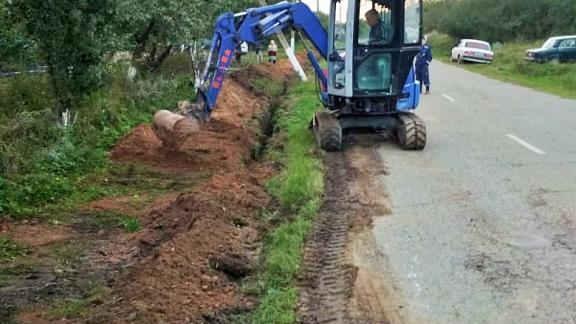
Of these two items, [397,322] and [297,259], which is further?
[297,259]

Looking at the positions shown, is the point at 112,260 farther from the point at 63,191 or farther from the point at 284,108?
the point at 284,108

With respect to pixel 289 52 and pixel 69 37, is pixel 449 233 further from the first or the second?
pixel 289 52

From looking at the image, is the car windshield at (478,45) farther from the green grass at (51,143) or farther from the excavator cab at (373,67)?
the excavator cab at (373,67)

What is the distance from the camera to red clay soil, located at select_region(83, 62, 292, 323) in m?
6.31

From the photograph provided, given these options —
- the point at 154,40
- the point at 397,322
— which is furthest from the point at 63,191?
the point at 154,40

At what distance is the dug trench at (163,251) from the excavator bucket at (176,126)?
2.11 ft

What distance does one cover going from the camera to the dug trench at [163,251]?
6.34 meters

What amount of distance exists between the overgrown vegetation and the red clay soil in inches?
1770

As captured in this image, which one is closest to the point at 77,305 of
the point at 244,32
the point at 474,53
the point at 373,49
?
the point at 244,32

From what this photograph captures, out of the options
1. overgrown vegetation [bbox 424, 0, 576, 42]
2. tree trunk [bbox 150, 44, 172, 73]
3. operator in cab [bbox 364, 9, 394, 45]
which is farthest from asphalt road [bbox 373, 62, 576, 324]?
overgrown vegetation [bbox 424, 0, 576, 42]

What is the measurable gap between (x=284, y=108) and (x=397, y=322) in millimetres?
15792

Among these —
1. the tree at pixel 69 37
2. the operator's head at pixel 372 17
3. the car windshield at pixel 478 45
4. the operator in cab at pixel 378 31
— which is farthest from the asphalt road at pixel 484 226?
the car windshield at pixel 478 45

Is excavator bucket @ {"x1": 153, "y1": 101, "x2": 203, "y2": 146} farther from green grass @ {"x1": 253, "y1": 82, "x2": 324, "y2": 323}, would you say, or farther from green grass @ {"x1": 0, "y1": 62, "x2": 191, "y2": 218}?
green grass @ {"x1": 253, "y1": 82, "x2": 324, "y2": 323}

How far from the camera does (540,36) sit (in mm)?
56531
